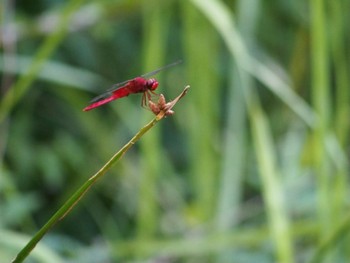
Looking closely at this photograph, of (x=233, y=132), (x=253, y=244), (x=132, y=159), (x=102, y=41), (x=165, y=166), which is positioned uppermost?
(x=102, y=41)

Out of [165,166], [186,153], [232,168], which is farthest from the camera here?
[186,153]

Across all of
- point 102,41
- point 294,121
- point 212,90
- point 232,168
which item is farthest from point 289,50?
point 232,168

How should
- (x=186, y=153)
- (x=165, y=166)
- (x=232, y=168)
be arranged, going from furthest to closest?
(x=186, y=153), (x=165, y=166), (x=232, y=168)

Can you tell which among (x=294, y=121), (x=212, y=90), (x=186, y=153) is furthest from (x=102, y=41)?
(x=212, y=90)

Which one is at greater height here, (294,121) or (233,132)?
(294,121)

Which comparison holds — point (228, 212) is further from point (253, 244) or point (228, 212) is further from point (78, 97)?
point (78, 97)

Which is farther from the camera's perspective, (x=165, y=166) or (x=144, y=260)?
(x=165, y=166)
